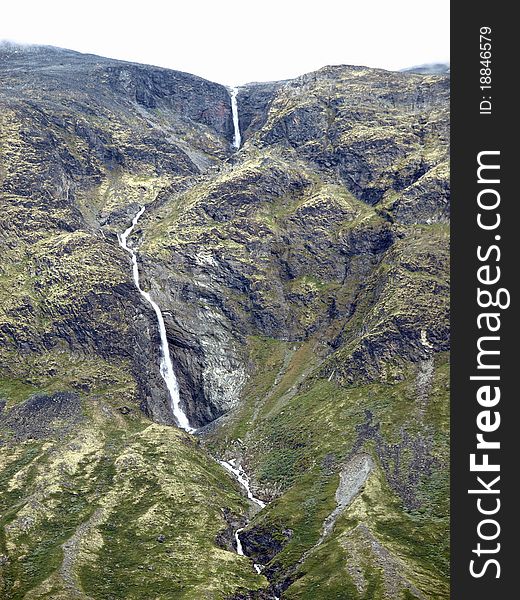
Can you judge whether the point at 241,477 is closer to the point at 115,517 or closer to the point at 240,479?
the point at 240,479

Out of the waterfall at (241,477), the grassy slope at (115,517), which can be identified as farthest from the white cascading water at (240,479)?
the grassy slope at (115,517)

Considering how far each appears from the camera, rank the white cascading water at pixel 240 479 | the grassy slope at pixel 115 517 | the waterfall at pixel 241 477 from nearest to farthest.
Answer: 1. the grassy slope at pixel 115 517
2. the white cascading water at pixel 240 479
3. the waterfall at pixel 241 477

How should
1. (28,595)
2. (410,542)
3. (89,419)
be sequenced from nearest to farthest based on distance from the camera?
(28,595), (410,542), (89,419)

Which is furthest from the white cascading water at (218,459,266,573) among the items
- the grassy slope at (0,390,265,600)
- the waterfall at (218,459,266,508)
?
the grassy slope at (0,390,265,600)

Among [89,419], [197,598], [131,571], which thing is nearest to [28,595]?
[131,571]

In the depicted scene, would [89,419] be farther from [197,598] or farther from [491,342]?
[491,342]

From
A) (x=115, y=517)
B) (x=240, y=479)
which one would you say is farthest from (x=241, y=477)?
(x=115, y=517)

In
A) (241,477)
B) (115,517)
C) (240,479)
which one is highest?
(241,477)

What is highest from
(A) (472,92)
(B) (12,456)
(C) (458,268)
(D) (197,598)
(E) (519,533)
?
(A) (472,92)

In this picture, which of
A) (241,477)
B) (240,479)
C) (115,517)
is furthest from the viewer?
(241,477)

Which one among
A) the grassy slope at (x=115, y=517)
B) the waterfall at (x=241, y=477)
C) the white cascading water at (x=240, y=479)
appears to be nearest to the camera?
the grassy slope at (x=115, y=517)

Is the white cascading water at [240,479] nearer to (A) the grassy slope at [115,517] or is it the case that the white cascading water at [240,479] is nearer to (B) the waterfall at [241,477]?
(B) the waterfall at [241,477]
